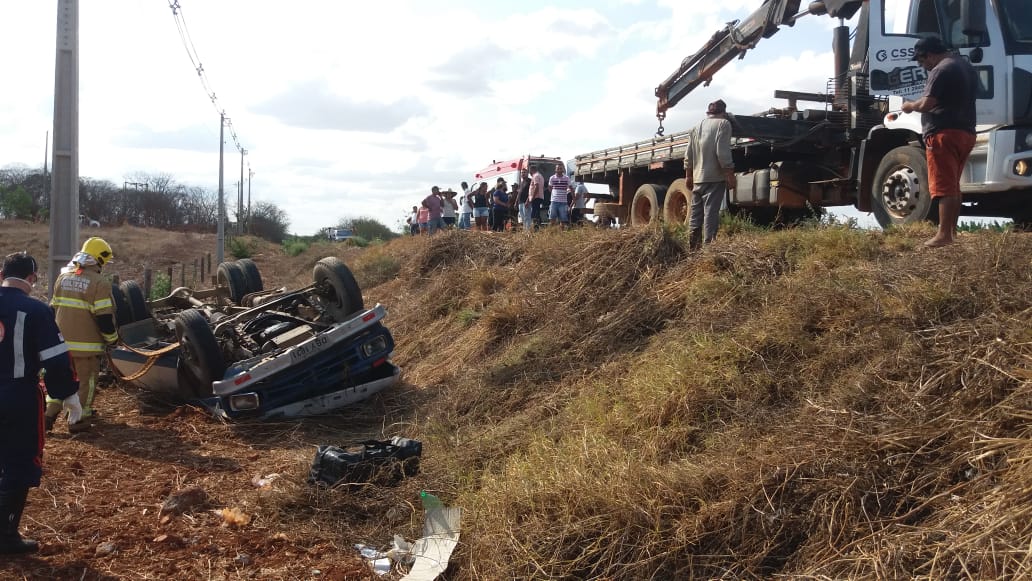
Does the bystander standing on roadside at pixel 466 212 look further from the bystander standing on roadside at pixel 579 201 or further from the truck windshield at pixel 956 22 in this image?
the truck windshield at pixel 956 22

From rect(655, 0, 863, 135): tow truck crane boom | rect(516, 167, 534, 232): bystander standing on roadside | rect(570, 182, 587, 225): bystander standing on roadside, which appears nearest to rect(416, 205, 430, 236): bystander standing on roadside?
rect(516, 167, 534, 232): bystander standing on roadside

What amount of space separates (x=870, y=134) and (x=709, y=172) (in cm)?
184

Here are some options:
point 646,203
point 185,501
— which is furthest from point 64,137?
point 646,203

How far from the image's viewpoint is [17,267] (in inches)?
182

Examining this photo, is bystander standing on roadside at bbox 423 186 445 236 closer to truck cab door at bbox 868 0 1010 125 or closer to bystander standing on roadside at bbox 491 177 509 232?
bystander standing on roadside at bbox 491 177 509 232

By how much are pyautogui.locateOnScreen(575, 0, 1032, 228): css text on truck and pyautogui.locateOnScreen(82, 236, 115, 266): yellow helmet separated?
18.3ft

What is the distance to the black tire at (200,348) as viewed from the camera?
273 inches

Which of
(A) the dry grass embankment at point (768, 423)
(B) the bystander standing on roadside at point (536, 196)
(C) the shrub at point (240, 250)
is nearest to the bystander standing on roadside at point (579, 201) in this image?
(B) the bystander standing on roadside at point (536, 196)

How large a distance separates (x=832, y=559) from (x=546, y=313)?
15.5 feet

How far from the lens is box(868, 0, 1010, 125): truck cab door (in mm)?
7008

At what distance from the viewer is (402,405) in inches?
293

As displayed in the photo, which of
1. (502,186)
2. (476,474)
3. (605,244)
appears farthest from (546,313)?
(502,186)

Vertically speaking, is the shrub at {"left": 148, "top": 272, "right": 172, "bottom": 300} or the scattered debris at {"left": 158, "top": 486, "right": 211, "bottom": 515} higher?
the shrub at {"left": 148, "top": 272, "right": 172, "bottom": 300}

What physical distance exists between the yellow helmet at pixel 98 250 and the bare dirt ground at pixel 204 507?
1561 millimetres
